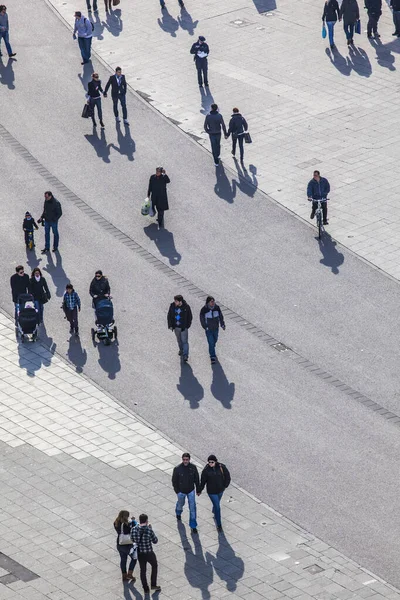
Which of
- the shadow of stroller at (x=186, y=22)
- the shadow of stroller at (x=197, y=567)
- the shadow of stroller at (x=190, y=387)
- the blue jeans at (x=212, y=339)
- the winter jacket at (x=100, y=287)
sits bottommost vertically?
the shadow of stroller at (x=190, y=387)

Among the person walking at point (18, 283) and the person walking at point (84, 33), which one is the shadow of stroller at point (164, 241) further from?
the person walking at point (84, 33)

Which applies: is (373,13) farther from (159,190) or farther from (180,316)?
(180,316)

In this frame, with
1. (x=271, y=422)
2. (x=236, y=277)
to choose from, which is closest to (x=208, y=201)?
(x=236, y=277)

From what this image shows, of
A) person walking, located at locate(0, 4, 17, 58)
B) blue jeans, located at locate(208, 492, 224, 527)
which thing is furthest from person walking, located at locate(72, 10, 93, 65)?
blue jeans, located at locate(208, 492, 224, 527)

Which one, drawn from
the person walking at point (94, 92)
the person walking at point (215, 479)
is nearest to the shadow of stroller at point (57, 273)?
the person walking at point (94, 92)

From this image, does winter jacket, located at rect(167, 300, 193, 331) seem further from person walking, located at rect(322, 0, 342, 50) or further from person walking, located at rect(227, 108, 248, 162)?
person walking, located at rect(322, 0, 342, 50)

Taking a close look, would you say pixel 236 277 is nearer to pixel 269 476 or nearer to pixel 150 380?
pixel 150 380
